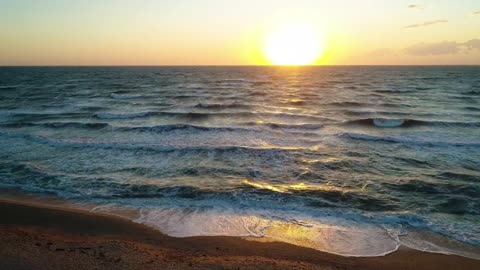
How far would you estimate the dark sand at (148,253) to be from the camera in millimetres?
5965

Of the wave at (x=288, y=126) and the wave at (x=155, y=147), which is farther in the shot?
the wave at (x=288, y=126)

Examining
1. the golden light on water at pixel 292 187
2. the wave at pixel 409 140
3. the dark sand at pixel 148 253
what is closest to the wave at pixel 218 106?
the wave at pixel 409 140

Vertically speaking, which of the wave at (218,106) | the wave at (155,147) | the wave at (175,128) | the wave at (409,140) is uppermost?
the wave at (218,106)

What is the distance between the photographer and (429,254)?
6812mm

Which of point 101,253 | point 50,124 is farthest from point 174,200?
point 50,124

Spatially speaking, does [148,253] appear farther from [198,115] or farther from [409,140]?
[198,115]

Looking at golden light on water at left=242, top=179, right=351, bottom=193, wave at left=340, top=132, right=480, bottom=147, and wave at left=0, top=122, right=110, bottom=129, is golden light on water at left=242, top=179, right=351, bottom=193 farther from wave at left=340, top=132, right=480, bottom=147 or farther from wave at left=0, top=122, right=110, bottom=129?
wave at left=0, top=122, right=110, bottom=129

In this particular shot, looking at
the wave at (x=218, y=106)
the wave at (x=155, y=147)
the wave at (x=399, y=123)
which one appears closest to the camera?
the wave at (x=155, y=147)

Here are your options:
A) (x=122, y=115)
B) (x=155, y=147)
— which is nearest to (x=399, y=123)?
(x=155, y=147)

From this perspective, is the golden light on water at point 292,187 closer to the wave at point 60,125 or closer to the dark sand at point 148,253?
the dark sand at point 148,253

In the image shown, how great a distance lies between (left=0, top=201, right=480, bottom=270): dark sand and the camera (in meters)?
5.96

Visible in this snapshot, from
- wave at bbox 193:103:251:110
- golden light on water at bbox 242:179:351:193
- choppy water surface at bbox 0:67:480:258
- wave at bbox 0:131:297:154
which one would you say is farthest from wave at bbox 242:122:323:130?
golden light on water at bbox 242:179:351:193

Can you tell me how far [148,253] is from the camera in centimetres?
645

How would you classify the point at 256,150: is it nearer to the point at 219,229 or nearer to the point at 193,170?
the point at 193,170
